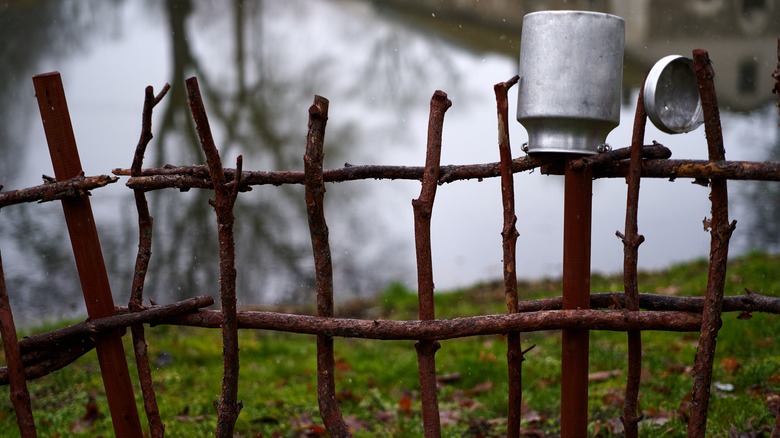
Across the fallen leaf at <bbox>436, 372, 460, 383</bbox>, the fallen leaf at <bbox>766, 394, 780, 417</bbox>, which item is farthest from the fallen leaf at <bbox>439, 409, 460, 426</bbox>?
the fallen leaf at <bbox>766, 394, 780, 417</bbox>

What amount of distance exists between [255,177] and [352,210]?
8.35m

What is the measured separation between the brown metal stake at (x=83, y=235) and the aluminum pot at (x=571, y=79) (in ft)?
4.16

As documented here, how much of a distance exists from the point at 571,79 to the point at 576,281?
0.55 metres

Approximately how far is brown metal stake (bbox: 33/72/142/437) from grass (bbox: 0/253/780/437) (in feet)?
4.55

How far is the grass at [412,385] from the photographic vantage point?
3.63 metres

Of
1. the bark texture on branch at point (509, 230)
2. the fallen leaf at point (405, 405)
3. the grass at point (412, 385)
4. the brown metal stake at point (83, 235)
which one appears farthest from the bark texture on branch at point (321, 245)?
the fallen leaf at point (405, 405)

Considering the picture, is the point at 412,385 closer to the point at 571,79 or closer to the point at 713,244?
the point at 713,244

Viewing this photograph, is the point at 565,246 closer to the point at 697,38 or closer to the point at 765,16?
the point at 697,38

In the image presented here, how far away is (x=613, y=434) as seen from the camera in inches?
130

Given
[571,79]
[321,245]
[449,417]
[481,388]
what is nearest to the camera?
[571,79]

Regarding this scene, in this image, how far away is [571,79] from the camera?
200 centimetres

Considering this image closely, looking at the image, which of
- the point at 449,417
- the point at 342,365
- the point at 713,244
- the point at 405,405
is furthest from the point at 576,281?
the point at 342,365

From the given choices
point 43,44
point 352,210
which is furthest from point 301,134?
point 43,44

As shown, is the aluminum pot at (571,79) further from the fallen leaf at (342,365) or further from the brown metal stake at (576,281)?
the fallen leaf at (342,365)
